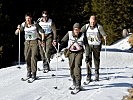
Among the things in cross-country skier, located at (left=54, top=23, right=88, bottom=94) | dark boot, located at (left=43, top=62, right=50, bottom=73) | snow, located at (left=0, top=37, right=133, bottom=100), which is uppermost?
cross-country skier, located at (left=54, top=23, right=88, bottom=94)

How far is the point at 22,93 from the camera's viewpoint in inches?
566

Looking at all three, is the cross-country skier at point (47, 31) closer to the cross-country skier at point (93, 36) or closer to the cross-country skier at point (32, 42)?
the cross-country skier at point (32, 42)

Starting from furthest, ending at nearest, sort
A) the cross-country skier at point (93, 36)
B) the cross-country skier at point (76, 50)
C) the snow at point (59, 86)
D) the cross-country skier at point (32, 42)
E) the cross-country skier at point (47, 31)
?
the cross-country skier at point (47, 31)
the cross-country skier at point (32, 42)
the cross-country skier at point (93, 36)
the cross-country skier at point (76, 50)
the snow at point (59, 86)

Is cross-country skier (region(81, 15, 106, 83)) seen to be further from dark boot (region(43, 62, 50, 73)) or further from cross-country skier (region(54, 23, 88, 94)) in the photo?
dark boot (region(43, 62, 50, 73))

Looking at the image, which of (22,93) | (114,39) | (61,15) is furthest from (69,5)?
(22,93)

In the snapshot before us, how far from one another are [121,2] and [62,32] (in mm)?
13531

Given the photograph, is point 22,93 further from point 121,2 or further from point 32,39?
point 121,2

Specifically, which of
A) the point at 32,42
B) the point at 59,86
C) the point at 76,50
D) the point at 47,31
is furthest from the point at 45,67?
the point at 76,50

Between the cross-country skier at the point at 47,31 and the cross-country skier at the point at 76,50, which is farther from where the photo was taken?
the cross-country skier at the point at 47,31

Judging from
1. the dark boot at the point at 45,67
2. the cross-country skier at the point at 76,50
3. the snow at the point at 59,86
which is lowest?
the snow at the point at 59,86

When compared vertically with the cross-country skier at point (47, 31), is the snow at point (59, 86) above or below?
below

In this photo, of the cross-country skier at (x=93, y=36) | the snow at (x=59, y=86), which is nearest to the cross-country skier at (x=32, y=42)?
the snow at (x=59, y=86)

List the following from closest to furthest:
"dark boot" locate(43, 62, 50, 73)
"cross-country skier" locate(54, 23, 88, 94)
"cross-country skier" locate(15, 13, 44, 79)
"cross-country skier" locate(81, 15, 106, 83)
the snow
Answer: the snow < "cross-country skier" locate(54, 23, 88, 94) < "cross-country skier" locate(81, 15, 106, 83) < "cross-country skier" locate(15, 13, 44, 79) < "dark boot" locate(43, 62, 50, 73)

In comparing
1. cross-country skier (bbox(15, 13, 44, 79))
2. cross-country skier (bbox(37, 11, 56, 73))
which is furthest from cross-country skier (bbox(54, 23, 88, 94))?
cross-country skier (bbox(37, 11, 56, 73))
